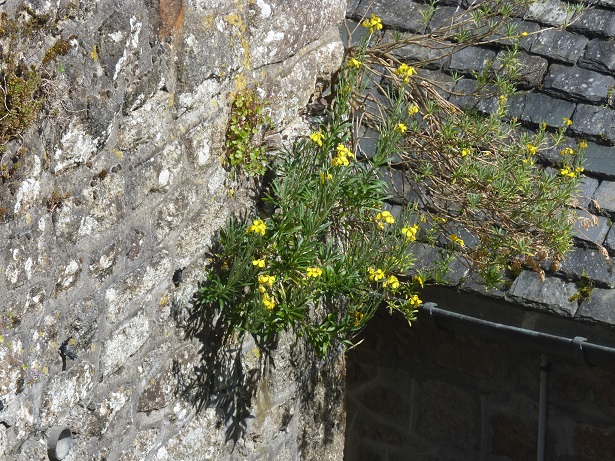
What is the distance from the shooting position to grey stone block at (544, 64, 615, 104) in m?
3.77

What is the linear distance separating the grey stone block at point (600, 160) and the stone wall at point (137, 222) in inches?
45.6

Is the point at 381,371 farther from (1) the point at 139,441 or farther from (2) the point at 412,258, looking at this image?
(1) the point at 139,441

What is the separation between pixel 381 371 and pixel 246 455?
3.50 ft

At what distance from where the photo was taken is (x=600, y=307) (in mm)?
3326

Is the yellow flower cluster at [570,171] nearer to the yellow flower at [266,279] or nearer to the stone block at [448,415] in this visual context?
the stone block at [448,415]

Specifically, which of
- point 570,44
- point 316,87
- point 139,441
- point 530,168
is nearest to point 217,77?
point 316,87

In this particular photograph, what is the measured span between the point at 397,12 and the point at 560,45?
780mm

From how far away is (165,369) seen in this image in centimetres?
282

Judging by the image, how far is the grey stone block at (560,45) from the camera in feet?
12.8

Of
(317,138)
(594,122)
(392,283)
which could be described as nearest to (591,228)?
(594,122)

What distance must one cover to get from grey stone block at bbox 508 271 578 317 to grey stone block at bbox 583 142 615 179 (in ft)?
1.68

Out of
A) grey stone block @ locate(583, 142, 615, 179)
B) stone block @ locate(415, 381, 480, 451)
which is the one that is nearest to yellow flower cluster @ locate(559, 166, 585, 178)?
grey stone block @ locate(583, 142, 615, 179)

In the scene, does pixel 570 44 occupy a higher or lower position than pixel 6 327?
higher

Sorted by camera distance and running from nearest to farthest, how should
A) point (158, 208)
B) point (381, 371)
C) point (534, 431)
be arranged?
1. point (158, 208)
2. point (534, 431)
3. point (381, 371)
